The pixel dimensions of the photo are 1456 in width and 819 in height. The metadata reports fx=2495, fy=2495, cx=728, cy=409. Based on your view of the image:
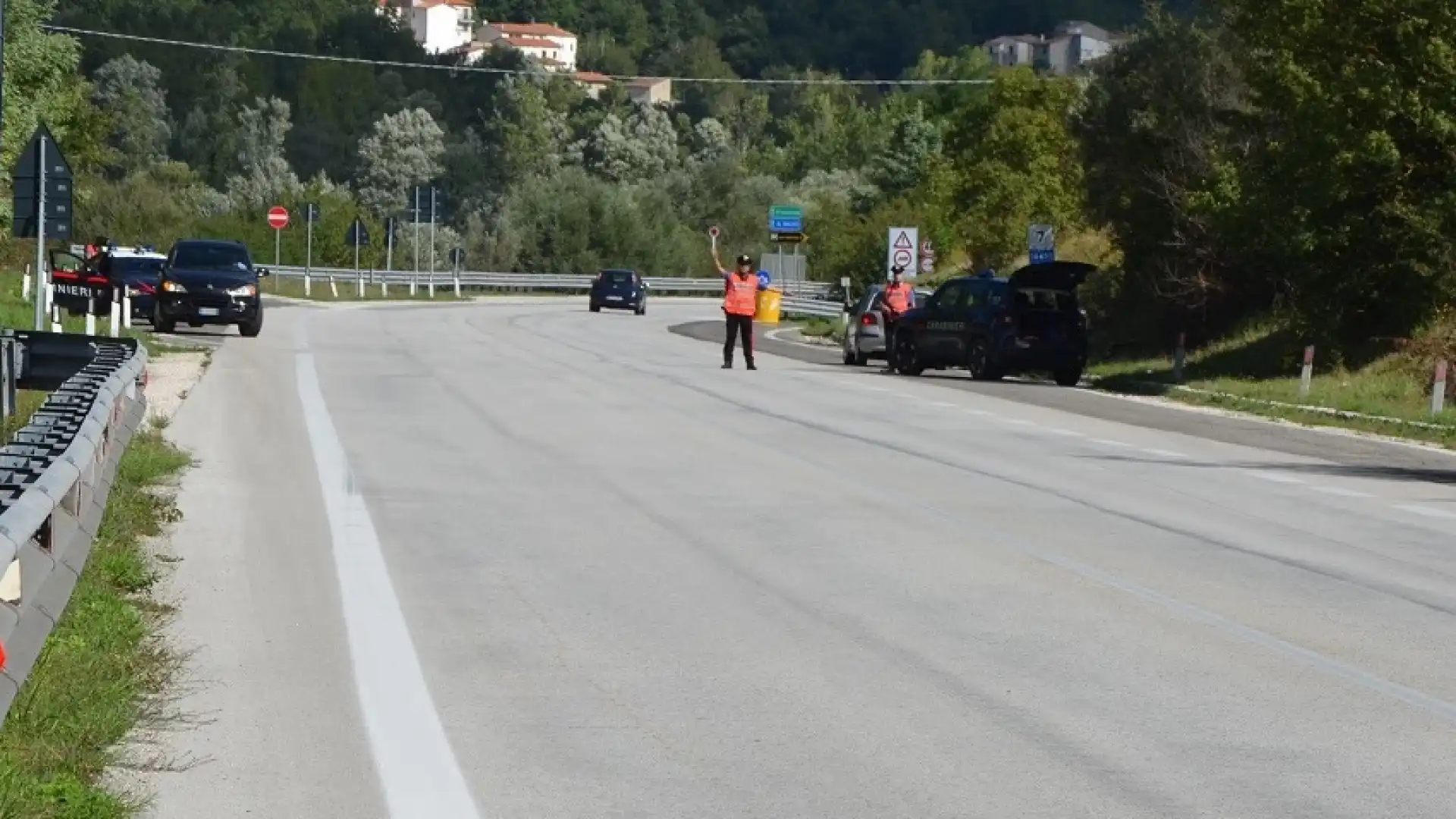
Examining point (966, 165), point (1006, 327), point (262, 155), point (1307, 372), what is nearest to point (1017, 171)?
point (966, 165)

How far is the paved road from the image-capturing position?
7457 mm

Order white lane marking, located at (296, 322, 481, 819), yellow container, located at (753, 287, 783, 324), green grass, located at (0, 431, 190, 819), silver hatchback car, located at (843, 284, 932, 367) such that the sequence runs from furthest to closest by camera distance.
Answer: yellow container, located at (753, 287, 783, 324) < silver hatchback car, located at (843, 284, 932, 367) < white lane marking, located at (296, 322, 481, 819) < green grass, located at (0, 431, 190, 819)

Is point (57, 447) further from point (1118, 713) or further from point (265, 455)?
point (265, 455)

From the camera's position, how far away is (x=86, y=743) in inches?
297

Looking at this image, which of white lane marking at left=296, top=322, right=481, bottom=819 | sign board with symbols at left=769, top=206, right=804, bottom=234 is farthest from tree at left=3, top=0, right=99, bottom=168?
white lane marking at left=296, top=322, right=481, bottom=819

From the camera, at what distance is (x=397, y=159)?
148 m

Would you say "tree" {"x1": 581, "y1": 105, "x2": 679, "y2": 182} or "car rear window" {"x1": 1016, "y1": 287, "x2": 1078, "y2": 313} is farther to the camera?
"tree" {"x1": 581, "y1": 105, "x2": 679, "y2": 182}

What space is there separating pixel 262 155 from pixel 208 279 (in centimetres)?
11539

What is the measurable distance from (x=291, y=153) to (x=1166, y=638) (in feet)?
514

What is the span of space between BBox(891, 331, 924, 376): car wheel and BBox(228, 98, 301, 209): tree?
8925 centimetres

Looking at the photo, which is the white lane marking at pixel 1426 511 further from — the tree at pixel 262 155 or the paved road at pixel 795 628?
the tree at pixel 262 155

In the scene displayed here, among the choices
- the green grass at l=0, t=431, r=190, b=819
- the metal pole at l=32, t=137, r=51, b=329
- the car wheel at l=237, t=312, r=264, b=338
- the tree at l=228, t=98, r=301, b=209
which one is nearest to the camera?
the green grass at l=0, t=431, r=190, b=819

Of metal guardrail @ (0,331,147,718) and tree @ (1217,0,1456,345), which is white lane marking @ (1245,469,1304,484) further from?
tree @ (1217,0,1456,345)

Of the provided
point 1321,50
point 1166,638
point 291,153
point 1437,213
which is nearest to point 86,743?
point 1166,638
